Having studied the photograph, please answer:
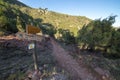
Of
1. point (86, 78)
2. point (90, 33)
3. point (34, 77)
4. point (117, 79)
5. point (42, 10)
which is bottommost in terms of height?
point (117, 79)

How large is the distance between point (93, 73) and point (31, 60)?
4.01 meters

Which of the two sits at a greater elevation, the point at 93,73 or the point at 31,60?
the point at 31,60

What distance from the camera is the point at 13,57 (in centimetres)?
1058

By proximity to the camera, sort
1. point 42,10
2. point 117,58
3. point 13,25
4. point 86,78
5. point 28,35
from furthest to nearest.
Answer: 1. point 42,10
2. point 13,25
3. point 117,58
4. point 86,78
5. point 28,35

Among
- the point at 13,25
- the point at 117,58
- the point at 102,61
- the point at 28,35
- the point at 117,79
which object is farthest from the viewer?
the point at 13,25

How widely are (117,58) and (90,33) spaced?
11.9ft

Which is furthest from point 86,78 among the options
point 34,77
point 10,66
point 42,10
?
point 42,10

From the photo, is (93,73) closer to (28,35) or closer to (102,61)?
(102,61)

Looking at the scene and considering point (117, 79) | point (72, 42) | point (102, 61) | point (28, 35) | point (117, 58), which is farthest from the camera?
point (72, 42)

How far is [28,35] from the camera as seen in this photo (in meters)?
7.70

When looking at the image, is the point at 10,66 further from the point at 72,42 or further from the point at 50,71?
the point at 72,42

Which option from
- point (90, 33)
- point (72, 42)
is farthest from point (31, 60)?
point (72, 42)

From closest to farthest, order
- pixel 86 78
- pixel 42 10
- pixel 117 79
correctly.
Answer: pixel 86 78 < pixel 117 79 < pixel 42 10

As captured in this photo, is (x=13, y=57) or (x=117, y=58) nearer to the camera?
(x=13, y=57)
